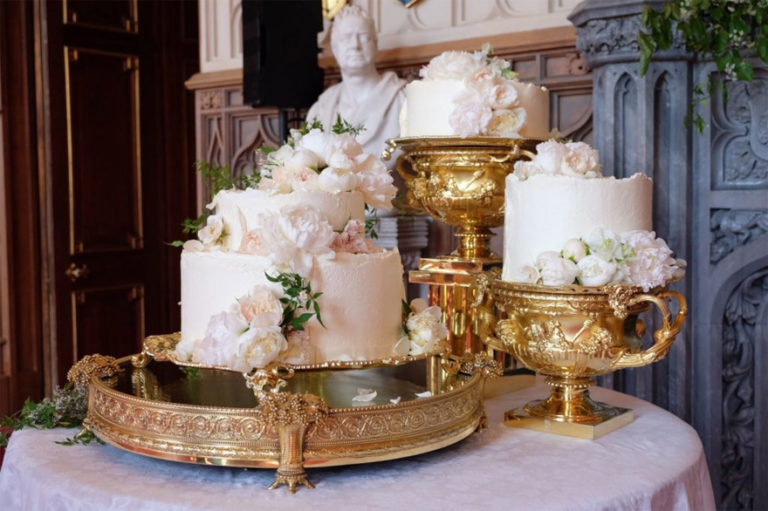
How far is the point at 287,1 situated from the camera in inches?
178

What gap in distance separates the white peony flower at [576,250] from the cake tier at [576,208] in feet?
0.08

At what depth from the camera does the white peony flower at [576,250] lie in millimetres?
1989

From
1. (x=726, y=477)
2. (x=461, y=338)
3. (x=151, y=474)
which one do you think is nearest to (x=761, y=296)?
(x=726, y=477)

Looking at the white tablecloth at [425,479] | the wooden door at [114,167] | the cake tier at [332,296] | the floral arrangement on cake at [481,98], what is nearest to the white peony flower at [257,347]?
the cake tier at [332,296]

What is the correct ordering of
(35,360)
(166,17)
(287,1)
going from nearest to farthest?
(287,1) → (35,360) → (166,17)

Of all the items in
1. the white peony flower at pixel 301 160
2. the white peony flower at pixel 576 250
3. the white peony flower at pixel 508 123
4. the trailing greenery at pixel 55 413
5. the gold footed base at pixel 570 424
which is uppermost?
the white peony flower at pixel 508 123

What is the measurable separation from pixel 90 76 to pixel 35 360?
186 cm

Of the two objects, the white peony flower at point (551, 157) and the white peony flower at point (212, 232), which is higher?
the white peony flower at point (551, 157)

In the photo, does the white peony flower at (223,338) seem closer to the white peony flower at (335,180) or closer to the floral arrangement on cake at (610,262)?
the white peony flower at (335,180)

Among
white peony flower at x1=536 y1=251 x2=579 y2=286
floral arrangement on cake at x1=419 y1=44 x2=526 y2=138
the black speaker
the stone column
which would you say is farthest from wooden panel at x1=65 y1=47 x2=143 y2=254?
white peony flower at x1=536 y1=251 x2=579 y2=286

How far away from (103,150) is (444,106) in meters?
4.31

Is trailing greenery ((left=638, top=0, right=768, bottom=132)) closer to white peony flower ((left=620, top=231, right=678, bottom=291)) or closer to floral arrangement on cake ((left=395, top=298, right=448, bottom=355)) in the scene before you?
white peony flower ((left=620, top=231, right=678, bottom=291))

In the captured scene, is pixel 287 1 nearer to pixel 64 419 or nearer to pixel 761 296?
pixel 761 296

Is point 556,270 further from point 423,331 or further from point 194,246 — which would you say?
point 194,246
